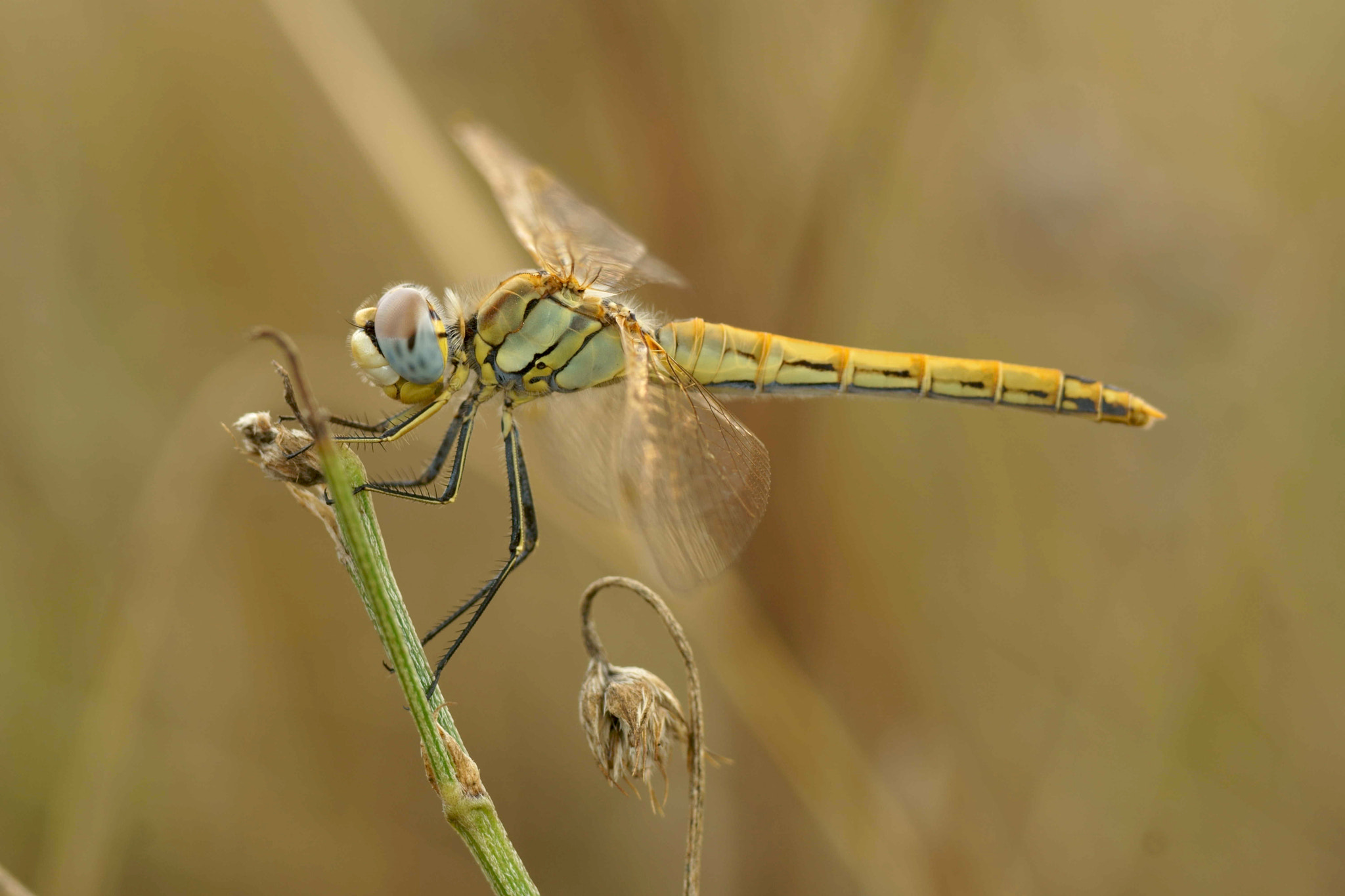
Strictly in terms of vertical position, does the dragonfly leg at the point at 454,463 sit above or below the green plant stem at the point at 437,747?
above

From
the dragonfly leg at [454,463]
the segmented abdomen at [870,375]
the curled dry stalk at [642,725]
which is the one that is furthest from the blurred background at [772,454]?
the curled dry stalk at [642,725]

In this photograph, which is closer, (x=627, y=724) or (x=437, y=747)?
(x=437, y=747)

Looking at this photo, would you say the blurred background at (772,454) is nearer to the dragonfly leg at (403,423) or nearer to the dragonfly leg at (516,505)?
the dragonfly leg at (516,505)

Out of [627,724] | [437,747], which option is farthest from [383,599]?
[627,724]

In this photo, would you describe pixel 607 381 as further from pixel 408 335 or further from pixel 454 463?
pixel 408 335

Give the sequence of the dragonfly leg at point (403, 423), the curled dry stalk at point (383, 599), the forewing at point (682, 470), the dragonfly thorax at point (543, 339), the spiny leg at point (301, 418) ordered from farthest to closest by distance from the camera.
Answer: the dragonfly thorax at point (543, 339) → the dragonfly leg at point (403, 423) → the forewing at point (682, 470) → the spiny leg at point (301, 418) → the curled dry stalk at point (383, 599)

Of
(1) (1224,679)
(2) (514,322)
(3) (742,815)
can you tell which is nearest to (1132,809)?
(1) (1224,679)
